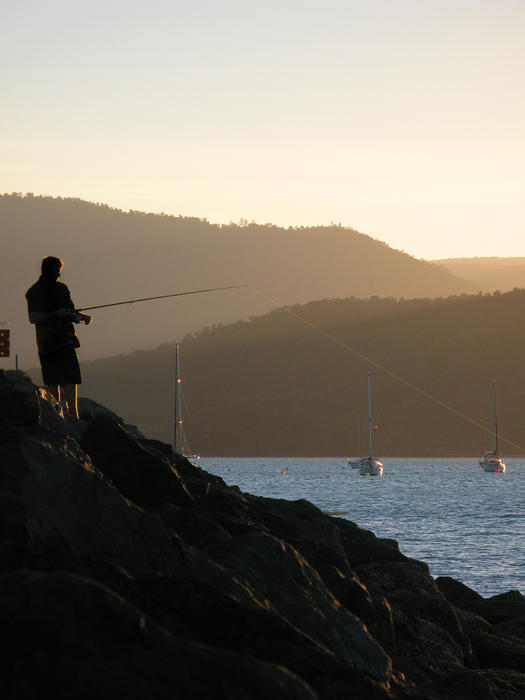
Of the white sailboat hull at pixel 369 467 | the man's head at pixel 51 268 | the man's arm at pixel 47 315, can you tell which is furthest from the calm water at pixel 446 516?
the man's head at pixel 51 268

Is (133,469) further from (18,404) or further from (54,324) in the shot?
(54,324)

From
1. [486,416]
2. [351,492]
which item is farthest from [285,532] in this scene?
[486,416]

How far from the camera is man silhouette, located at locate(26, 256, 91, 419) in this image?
10.6m

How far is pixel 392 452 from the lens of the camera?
19900 centimetres

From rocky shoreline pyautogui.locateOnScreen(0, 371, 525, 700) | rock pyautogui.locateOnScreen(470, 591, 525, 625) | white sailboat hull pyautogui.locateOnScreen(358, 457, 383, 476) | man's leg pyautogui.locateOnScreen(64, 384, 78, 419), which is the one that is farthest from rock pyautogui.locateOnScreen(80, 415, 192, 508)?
white sailboat hull pyautogui.locateOnScreen(358, 457, 383, 476)

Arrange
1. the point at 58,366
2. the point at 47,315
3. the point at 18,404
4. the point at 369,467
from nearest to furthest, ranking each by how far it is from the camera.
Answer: the point at 18,404
the point at 47,315
the point at 58,366
the point at 369,467

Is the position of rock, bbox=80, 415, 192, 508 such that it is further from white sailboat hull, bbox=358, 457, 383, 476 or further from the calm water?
white sailboat hull, bbox=358, 457, 383, 476

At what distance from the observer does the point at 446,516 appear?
55.2 m

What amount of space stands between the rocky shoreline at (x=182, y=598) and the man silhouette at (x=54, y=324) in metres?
0.34

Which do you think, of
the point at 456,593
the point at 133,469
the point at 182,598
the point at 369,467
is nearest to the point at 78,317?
the point at 133,469

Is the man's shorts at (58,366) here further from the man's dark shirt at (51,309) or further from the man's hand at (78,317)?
the man's hand at (78,317)

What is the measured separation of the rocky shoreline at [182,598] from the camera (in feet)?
→ 16.5

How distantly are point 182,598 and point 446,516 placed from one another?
165ft

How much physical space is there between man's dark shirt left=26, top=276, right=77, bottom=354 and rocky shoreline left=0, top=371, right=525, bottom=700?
1.85ft
